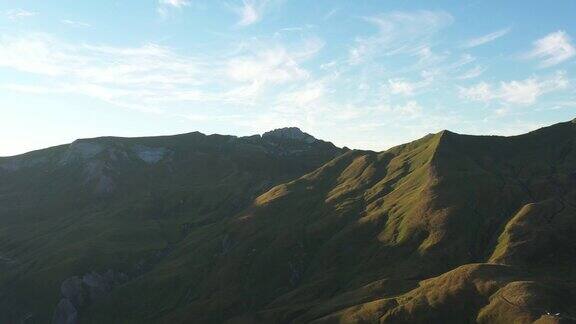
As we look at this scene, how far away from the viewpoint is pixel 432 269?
7726 inches

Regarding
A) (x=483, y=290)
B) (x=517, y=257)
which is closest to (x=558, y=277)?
(x=517, y=257)

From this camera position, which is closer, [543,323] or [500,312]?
[543,323]

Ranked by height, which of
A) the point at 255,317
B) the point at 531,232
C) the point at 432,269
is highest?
the point at 531,232

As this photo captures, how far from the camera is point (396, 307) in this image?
160625 mm

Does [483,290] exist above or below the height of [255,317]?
above

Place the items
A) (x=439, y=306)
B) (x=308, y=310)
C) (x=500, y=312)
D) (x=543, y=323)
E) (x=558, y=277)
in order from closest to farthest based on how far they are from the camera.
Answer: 1. (x=543, y=323)
2. (x=500, y=312)
3. (x=439, y=306)
4. (x=558, y=277)
5. (x=308, y=310)

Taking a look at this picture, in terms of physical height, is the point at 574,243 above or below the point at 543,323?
above

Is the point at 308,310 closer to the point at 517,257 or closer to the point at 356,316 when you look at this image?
the point at 356,316

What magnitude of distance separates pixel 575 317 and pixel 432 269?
6352 cm

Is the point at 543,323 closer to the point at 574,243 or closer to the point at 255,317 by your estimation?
the point at 574,243

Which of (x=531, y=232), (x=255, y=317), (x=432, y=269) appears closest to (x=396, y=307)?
(x=432, y=269)

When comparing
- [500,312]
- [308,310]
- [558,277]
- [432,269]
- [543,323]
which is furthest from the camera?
[432,269]

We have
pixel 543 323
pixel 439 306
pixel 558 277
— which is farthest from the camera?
pixel 558 277

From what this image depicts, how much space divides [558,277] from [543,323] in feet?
136
